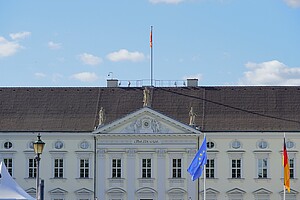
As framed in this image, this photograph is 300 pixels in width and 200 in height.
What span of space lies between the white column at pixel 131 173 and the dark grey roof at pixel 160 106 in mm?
3257

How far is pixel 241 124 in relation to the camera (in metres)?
67.9

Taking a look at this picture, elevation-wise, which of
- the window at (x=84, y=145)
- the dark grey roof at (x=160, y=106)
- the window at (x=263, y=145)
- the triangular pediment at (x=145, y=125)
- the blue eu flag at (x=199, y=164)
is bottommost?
the blue eu flag at (x=199, y=164)

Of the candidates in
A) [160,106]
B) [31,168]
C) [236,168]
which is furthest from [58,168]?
[236,168]

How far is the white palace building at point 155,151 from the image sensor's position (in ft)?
220

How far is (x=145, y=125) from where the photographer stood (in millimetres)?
67562

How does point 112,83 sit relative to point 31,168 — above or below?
above

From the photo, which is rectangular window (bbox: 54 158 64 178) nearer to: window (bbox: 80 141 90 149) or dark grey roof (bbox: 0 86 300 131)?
window (bbox: 80 141 90 149)

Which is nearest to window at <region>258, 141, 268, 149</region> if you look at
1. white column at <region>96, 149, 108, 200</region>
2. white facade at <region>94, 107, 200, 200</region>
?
white facade at <region>94, 107, 200, 200</region>

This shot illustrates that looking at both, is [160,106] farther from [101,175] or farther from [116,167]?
[101,175]

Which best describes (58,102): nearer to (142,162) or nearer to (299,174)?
(142,162)

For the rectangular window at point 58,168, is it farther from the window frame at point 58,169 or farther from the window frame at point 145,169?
the window frame at point 145,169

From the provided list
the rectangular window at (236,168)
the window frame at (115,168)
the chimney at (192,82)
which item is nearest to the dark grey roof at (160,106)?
the chimney at (192,82)

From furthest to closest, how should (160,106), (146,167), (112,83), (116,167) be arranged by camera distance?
(112,83)
(160,106)
(116,167)
(146,167)

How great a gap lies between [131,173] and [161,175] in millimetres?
2078
